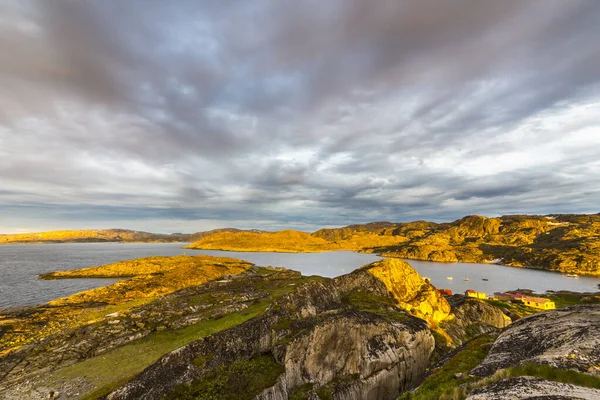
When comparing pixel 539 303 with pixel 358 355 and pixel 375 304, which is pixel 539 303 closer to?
pixel 375 304

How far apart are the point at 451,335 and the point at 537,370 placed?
25.8 meters

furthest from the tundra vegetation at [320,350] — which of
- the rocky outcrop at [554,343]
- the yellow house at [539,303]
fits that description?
the yellow house at [539,303]

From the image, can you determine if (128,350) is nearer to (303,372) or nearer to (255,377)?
(255,377)

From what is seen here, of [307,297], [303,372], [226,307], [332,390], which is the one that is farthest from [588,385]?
[226,307]

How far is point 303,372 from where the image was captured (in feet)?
59.8

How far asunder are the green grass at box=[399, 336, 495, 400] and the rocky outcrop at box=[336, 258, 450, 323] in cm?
Result: 1426

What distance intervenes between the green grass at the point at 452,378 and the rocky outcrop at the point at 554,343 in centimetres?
128

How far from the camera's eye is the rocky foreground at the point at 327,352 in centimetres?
1101

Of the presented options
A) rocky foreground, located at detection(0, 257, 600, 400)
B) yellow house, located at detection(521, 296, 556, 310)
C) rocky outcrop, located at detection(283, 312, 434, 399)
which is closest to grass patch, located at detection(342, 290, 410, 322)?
rocky foreground, located at detection(0, 257, 600, 400)

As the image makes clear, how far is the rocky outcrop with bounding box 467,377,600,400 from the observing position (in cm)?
722

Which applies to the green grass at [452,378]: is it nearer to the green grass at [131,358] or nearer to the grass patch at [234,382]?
the grass patch at [234,382]

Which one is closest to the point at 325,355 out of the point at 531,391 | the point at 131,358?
the point at 531,391

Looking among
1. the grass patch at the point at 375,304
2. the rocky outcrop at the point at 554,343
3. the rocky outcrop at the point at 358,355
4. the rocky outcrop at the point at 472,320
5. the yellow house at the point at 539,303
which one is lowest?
the yellow house at the point at 539,303

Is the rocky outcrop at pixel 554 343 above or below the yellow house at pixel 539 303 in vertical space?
above
